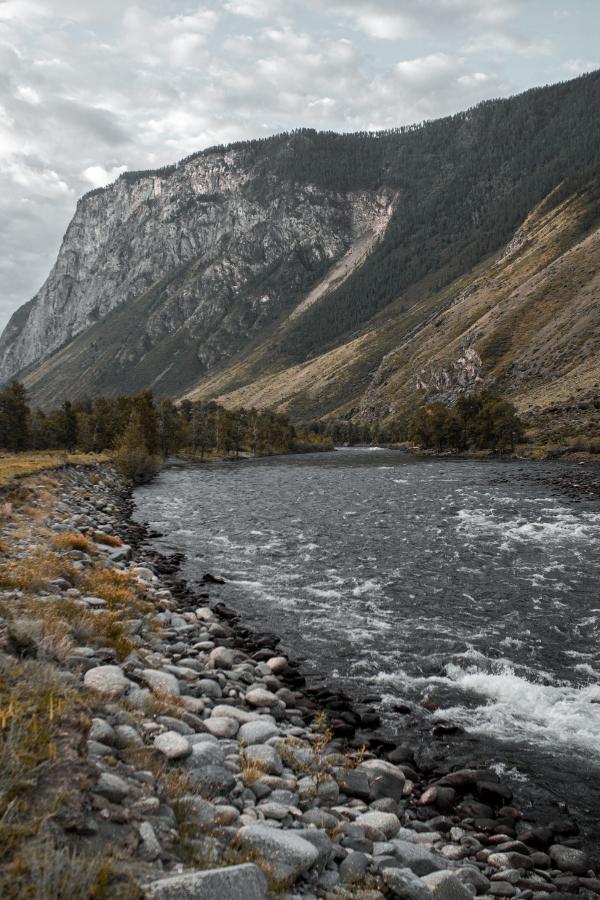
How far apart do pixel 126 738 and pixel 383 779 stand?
18.1 feet

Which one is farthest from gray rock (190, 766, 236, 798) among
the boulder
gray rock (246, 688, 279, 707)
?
gray rock (246, 688, 279, 707)

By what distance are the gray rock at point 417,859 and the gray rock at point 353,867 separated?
865mm

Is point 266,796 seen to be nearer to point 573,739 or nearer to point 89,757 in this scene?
point 89,757

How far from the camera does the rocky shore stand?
4730 millimetres

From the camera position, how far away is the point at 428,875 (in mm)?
6176

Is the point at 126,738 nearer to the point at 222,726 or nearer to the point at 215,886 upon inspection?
the point at 222,726

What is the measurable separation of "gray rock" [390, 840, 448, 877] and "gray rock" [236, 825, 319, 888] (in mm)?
1990

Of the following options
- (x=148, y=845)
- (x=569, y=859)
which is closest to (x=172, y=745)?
(x=148, y=845)

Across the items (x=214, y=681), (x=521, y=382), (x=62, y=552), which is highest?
(x=521, y=382)

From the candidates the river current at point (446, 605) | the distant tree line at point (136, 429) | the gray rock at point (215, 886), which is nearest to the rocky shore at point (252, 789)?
the gray rock at point (215, 886)

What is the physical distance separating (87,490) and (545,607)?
4278 centimetres

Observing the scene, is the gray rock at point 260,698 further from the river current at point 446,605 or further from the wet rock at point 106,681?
the wet rock at point 106,681

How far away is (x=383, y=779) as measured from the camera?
9047mm

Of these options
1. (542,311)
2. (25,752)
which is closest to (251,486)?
(25,752)
